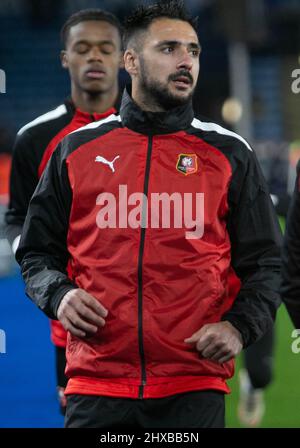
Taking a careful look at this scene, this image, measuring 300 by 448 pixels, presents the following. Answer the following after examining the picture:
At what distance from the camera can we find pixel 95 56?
405cm

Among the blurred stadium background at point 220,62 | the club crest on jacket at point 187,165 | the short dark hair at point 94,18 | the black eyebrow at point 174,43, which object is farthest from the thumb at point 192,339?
the blurred stadium background at point 220,62

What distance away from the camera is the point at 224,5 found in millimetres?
18109

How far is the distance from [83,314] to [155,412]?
33 cm

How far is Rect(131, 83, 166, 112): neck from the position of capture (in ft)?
9.95

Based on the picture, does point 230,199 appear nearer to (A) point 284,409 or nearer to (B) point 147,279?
(B) point 147,279

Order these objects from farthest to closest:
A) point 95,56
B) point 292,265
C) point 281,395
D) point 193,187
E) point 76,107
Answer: point 281,395 < point 76,107 < point 95,56 < point 193,187 < point 292,265

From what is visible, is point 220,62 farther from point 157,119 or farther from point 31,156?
point 157,119

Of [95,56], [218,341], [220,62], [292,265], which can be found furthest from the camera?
[220,62]

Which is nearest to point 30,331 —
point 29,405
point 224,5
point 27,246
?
point 29,405

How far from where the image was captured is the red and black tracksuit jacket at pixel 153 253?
9.16 ft

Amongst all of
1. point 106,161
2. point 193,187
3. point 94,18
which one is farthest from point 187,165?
point 94,18

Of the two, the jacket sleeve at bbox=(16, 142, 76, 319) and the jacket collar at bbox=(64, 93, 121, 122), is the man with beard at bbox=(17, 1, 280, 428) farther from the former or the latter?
the jacket collar at bbox=(64, 93, 121, 122)

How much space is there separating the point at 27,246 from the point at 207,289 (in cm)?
56

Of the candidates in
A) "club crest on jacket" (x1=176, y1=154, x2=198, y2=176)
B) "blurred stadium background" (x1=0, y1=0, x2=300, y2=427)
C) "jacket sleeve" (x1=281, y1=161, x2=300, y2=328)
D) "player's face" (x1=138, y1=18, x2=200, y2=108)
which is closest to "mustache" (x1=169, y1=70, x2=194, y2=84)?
"player's face" (x1=138, y1=18, x2=200, y2=108)
